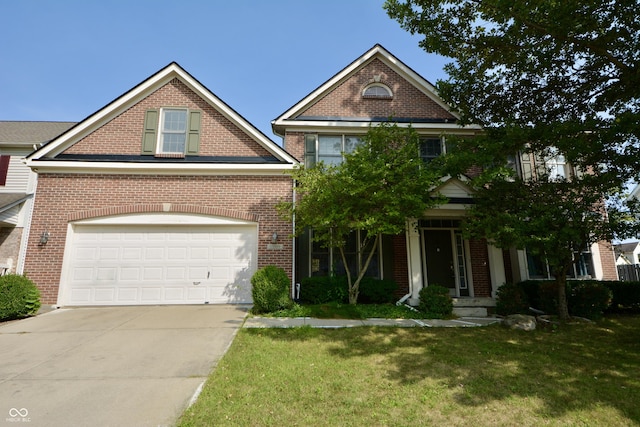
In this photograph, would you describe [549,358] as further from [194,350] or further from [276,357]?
[194,350]

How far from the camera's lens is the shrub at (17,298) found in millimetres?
7855

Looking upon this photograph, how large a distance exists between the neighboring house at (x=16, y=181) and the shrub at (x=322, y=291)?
32.0ft

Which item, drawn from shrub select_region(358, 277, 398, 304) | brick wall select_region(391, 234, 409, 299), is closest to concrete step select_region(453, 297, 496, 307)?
brick wall select_region(391, 234, 409, 299)

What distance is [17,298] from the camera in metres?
8.01

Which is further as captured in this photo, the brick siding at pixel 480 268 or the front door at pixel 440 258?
the front door at pixel 440 258

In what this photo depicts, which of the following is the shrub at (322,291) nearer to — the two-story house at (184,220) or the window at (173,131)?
the two-story house at (184,220)

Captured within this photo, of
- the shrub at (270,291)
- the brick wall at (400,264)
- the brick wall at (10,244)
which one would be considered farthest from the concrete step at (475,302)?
the brick wall at (10,244)

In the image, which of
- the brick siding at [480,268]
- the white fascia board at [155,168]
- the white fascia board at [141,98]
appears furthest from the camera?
the brick siding at [480,268]

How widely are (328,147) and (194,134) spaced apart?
15.4 ft

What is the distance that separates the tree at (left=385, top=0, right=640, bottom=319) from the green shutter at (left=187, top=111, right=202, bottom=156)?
686cm

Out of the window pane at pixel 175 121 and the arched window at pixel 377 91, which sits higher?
the arched window at pixel 377 91

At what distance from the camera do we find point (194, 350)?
18.2ft

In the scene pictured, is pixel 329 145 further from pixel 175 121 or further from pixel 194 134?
pixel 175 121

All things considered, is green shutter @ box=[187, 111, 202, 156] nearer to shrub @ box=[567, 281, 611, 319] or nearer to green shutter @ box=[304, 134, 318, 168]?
green shutter @ box=[304, 134, 318, 168]
